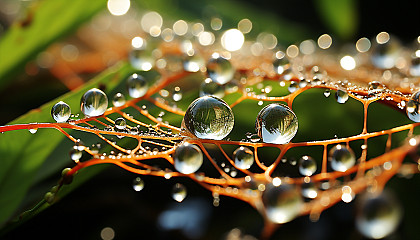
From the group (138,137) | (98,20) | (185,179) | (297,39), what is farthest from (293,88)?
(98,20)

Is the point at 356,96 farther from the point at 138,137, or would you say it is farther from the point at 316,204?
the point at 138,137

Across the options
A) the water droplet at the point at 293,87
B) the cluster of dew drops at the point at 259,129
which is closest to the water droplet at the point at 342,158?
the cluster of dew drops at the point at 259,129

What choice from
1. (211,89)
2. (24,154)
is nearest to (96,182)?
(24,154)

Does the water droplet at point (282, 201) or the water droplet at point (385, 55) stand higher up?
the water droplet at point (385, 55)

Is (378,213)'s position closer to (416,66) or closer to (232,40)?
(416,66)

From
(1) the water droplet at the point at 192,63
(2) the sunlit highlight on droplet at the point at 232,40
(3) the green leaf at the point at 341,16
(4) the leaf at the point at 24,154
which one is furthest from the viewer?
(3) the green leaf at the point at 341,16

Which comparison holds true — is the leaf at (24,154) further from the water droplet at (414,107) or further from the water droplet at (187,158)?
the water droplet at (414,107)

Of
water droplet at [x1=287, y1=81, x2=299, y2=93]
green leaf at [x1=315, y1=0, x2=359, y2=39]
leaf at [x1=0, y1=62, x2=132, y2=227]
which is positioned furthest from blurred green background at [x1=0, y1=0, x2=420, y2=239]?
green leaf at [x1=315, y1=0, x2=359, y2=39]

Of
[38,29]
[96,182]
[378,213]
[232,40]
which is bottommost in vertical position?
[378,213]
